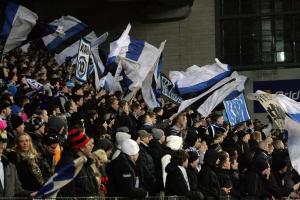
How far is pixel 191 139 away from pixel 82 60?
15.3ft

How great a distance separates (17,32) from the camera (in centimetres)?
1833

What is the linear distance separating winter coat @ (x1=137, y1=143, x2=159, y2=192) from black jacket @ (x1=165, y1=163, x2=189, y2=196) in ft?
1.07

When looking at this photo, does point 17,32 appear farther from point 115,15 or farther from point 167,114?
point 115,15

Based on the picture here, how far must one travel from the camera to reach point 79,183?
912 cm

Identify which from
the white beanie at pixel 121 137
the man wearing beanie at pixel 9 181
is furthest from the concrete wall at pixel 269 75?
the man wearing beanie at pixel 9 181

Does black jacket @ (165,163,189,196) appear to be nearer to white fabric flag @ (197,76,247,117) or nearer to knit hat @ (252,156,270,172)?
knit hat @ (252,156,270,172)

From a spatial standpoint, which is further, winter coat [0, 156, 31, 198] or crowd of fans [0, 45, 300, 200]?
crowd of fans [0, 45, 300, 200]

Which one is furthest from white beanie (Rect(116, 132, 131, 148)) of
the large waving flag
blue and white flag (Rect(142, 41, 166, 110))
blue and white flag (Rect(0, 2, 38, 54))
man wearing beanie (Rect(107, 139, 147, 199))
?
blue and white flag (Rect(142, 41, 166, 110))

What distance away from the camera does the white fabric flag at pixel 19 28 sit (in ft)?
59.2

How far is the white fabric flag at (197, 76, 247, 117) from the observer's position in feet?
62.6

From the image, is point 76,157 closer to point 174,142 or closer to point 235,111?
point 174,142

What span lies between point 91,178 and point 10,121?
229cm

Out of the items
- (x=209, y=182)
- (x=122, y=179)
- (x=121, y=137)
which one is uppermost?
(x=121, y=137)

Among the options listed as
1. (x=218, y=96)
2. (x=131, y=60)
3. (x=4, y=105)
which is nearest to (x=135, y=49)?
A: (x=131, y=60)
